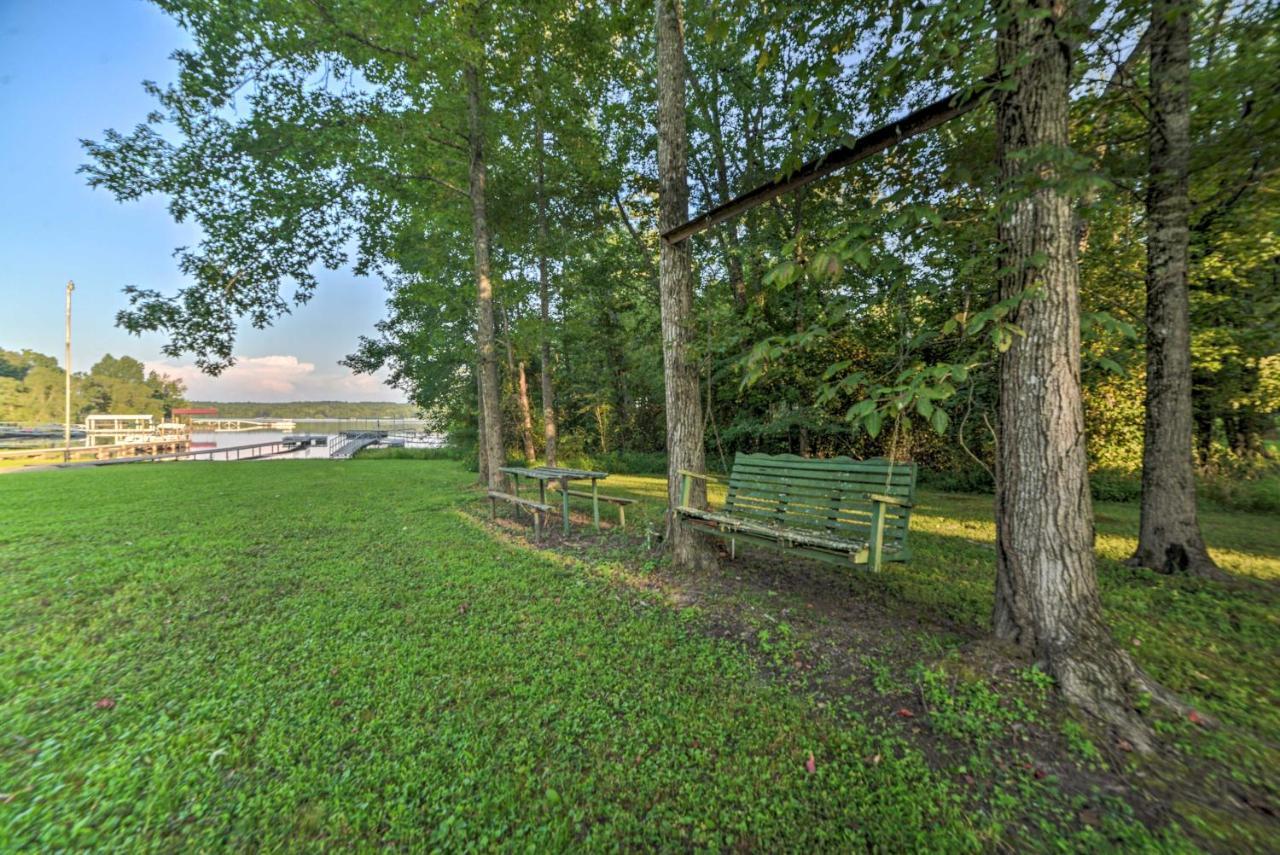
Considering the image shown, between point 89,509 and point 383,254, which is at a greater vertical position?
point 383,254

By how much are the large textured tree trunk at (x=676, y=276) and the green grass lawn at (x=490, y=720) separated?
1081mm

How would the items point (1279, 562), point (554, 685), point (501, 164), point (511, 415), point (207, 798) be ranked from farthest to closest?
point (511, 415), point (501, 164), point (1279, 562), point (554, 685), point (207, 798)

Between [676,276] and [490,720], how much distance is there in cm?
373

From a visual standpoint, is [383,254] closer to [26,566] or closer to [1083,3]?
[26,566]

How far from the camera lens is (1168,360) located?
4.15m

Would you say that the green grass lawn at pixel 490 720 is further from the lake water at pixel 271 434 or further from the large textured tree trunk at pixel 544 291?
the lake water at pixel 271 434

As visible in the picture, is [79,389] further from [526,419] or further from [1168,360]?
[1168,360]

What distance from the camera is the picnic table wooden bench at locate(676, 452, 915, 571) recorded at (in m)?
3.20

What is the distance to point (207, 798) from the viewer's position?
1.83 meters

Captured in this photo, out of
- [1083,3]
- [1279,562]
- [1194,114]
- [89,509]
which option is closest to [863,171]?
[1194,114]

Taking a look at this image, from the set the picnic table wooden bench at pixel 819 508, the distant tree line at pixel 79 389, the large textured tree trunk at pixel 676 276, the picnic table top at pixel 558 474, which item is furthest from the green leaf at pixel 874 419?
the distant tree line at pixel 79 389

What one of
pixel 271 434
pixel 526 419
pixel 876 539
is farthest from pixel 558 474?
pixel 271 434

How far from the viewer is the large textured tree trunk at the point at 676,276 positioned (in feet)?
14.2

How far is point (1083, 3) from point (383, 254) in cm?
1199
